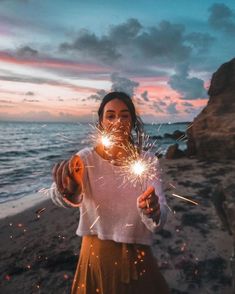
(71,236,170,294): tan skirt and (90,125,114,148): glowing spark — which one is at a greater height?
(90,125,114,148): glowing spark

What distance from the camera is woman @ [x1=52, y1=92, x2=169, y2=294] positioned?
2777mm

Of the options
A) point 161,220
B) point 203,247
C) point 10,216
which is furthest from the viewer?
point 10,216

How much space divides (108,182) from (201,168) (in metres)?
14.6

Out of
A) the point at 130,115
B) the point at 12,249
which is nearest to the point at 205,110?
the point at 12,249

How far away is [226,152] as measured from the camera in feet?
59.8

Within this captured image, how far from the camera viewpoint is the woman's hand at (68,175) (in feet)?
7.44

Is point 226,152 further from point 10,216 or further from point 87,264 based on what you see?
point 87,264

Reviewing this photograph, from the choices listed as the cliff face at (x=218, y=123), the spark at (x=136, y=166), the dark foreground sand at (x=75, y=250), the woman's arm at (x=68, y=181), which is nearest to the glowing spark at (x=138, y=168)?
the spark at (x=136, y=166)

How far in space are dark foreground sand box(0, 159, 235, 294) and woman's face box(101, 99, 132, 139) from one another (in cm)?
407

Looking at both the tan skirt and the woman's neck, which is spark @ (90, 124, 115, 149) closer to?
the woman's neck

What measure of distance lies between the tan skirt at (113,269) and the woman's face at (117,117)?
1096mm

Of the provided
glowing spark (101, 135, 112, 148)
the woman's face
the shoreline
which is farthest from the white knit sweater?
the shoreline

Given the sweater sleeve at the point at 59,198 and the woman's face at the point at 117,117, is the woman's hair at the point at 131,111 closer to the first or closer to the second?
the woman's face at the point at 117,117

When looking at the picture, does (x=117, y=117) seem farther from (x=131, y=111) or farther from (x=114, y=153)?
(x=114, y=153)
